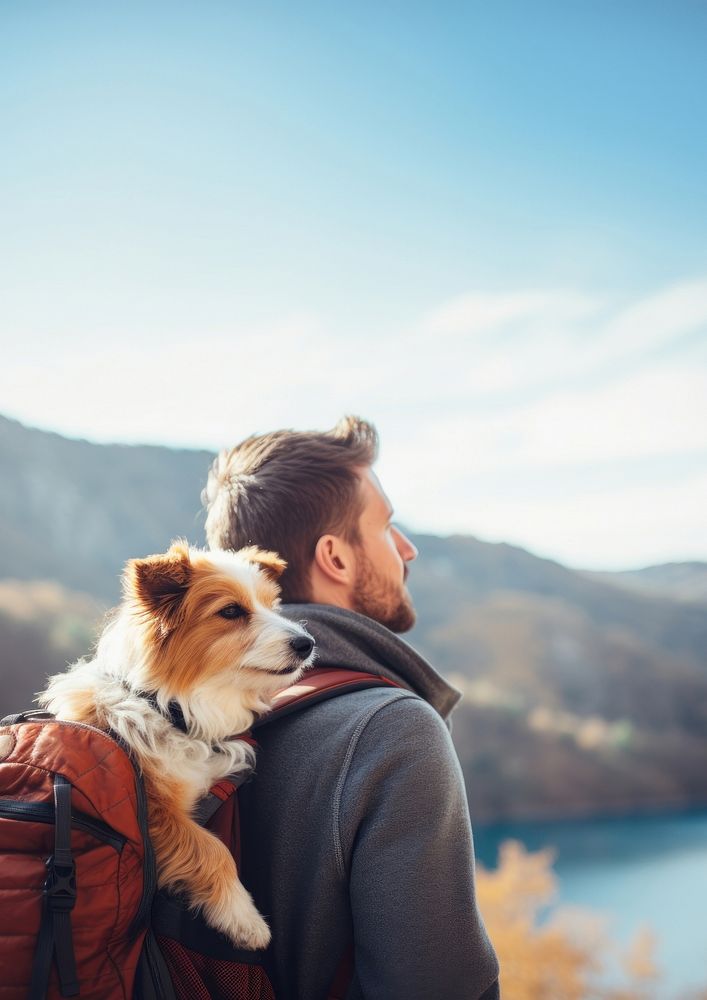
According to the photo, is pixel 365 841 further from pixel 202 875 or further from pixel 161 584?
pixel 161 584

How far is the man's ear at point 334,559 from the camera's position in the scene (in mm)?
2354

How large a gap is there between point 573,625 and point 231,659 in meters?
39.7

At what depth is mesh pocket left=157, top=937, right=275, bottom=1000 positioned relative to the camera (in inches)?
64.3

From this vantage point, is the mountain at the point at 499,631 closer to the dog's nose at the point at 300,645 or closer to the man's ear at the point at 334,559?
the man's ear at the point at 334,559

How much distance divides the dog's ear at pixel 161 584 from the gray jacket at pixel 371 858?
17.1 inches

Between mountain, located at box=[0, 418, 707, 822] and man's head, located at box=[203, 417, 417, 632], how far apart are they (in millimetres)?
21410

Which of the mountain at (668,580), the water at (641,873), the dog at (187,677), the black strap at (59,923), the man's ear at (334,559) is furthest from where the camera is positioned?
the mountain at (668,580)

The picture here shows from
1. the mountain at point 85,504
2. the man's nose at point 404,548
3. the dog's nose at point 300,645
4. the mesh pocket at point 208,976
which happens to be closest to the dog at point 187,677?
the dog's nose at point 300,645

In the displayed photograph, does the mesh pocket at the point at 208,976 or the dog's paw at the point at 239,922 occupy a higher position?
the dog's paw at the point at 239,922

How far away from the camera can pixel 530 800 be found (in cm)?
2797

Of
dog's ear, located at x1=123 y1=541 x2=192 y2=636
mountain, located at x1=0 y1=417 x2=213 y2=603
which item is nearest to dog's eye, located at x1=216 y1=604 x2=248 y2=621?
dog's ear, located at x1=123 y1=541 x2=192 y2=636

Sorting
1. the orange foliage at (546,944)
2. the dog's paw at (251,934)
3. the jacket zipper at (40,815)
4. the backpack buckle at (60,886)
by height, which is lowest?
the orange foliage at (546,944)

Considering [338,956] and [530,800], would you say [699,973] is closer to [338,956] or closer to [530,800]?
[530,800]

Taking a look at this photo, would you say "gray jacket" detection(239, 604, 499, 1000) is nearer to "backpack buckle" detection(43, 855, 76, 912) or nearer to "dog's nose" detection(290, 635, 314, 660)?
"dog's nose" detection(290, 635, 314, 660)
